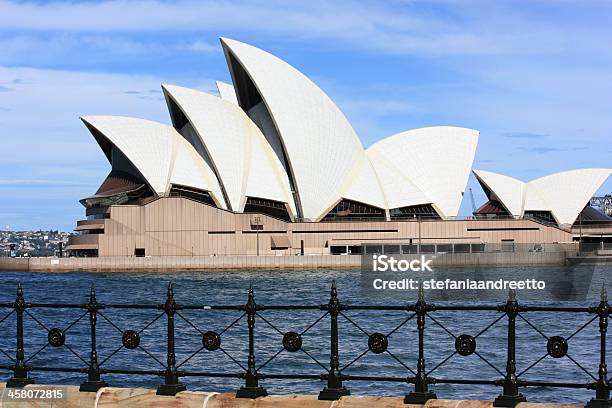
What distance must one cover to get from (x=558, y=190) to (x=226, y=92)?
3235cm

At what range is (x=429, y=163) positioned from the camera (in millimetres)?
86688

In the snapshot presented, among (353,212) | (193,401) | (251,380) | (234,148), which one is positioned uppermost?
(234,148)

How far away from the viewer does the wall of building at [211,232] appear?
3187 inches

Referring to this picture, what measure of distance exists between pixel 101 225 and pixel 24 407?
71.7 meters

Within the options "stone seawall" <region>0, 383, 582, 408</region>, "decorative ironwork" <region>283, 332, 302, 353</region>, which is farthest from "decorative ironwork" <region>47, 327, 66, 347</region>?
"decorative ironwork" <region>283, 332, 302, 353</region>

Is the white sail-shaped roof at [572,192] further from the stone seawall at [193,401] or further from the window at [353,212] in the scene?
the stone seawall at [193,401]

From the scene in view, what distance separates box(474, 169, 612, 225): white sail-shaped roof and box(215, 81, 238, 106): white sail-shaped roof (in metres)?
23.9

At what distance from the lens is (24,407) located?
478 inches

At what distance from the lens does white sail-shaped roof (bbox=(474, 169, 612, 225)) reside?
93875 millimetres

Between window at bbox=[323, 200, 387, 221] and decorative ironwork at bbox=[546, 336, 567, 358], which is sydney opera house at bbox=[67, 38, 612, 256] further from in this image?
decorative ironwork at bbox=[546, 336, 567, 358]

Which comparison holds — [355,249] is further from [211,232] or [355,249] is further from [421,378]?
[421,378]

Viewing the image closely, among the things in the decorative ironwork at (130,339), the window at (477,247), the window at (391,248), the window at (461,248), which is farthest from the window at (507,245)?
the decorative ironwork at (130,339)

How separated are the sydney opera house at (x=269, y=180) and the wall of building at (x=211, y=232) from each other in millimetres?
83

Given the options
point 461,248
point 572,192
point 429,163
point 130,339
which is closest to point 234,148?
point 429,163
